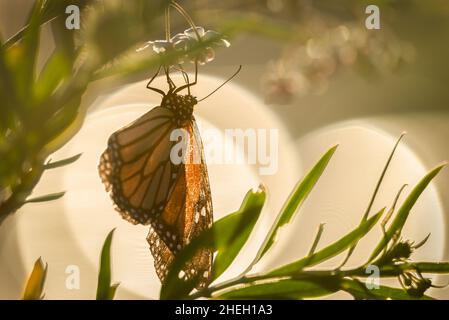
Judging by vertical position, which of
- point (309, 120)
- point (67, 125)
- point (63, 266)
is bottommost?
point (63, 266)

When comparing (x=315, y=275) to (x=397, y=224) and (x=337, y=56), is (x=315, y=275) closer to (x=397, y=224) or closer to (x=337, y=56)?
(x=397, y=224)

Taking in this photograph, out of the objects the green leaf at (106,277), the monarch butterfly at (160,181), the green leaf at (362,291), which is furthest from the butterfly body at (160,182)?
the green leaf at (362,291)

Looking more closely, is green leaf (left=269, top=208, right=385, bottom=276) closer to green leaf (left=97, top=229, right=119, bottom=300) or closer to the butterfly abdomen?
green leaf (left=97, top=229, right=119, bottom=300)

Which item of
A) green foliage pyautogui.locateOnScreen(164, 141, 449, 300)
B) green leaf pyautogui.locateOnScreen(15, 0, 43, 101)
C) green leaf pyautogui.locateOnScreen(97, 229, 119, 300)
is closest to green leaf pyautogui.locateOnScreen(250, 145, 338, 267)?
green foliage pyautogui.locateOnScreen(164, 141, 449, 300)

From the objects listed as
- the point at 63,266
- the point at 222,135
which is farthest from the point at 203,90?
the point at 63,266

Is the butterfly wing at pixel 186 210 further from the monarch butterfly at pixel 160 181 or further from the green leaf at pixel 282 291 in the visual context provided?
the green leaf at pixel 282 291

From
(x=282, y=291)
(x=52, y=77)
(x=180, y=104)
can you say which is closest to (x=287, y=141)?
(x=180, y=104)

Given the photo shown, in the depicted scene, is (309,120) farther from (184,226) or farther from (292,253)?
(184,226)
